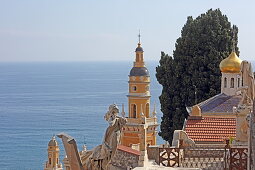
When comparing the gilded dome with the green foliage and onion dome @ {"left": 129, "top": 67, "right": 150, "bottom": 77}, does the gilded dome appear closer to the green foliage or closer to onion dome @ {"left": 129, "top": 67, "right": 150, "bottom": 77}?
the green foliage

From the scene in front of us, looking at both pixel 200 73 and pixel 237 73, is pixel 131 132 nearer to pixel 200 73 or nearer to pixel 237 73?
pixel 200 73

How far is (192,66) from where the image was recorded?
42.1 metres

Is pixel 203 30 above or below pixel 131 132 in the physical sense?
above

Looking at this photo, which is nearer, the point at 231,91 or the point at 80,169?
the point at 80,169

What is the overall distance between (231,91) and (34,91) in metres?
128

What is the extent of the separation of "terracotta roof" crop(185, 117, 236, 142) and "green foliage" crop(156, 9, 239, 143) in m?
13.8

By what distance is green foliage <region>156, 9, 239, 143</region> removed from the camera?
135ft

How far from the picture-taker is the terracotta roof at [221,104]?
→ 29.7 m

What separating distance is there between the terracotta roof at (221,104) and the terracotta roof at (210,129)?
10.1ft

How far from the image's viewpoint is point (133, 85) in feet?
151

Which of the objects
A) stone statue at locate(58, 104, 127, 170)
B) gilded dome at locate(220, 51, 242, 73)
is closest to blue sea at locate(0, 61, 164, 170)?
gilded dome at locate(220, 51, 242, 73)

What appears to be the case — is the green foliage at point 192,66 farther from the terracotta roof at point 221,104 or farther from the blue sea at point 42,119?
the blue sea at point 42,119

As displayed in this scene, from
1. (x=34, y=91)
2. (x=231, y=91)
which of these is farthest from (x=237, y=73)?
(x=34, y=91)

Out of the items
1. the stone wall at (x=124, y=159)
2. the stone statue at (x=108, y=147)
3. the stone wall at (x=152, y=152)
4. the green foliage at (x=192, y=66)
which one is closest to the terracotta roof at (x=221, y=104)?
the green foliage at (x=192, y=66)
